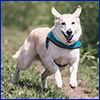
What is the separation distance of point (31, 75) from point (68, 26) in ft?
7.29

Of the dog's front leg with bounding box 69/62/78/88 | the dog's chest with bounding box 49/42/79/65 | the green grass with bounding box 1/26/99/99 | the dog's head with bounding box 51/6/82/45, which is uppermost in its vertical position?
the dog's head with bounding box 51/6/82/45

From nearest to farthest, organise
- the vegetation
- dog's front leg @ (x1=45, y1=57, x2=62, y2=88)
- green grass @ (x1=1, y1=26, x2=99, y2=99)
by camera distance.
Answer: dog's front leg @ (x1=45, y1=57, x2=62, y2=88) → green grass @ (x1=1, y1=26, x2=99, y2=99) → the vegetation

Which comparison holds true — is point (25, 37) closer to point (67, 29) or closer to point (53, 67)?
point (53, 67)

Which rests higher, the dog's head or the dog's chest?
the dog's head

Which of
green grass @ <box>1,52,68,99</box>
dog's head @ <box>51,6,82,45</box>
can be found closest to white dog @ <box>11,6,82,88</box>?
dog's head @ <box>51,6,82,45</box>

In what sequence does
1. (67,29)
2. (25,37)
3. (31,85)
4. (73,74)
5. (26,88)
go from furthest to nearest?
(25,37), (31,85), (26,88), (73,74), (67,29)

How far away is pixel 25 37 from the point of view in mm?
13438

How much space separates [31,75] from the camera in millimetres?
6688

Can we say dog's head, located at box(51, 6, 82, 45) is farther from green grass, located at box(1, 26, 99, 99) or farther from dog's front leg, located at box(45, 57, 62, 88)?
green grass, located at box(1, 26, 99, 99)

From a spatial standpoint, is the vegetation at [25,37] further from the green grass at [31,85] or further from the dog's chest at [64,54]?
the dog's chest at [64,54]

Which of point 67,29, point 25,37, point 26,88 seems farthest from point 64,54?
point 25,37

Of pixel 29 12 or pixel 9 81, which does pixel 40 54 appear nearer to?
pixel 9 81

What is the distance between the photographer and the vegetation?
18.4 ft

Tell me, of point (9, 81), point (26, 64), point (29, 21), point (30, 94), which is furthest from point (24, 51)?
point (29, 21)
